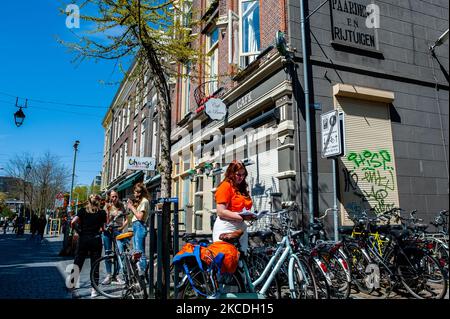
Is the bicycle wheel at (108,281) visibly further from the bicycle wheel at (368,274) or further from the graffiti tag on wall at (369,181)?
the graffiti tag on wall at (369,181)

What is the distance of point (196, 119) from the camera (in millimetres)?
12680

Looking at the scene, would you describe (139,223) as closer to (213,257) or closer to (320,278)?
(213,257)

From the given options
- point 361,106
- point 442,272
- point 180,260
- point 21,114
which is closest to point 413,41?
point 361,106

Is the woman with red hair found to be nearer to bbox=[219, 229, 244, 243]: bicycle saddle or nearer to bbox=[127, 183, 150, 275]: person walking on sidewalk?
bbox=[219, 229, 244, 243]: bicycle saddle

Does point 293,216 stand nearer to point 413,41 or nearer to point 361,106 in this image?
point 361,106

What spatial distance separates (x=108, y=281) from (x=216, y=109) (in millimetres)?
5856

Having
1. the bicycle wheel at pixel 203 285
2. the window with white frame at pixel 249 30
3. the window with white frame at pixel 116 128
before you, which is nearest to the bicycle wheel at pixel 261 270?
the bicycle wheel at pixel 203 285

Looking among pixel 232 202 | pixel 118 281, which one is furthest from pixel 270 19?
pixel 118 281

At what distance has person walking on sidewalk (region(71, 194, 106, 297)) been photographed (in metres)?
5.61

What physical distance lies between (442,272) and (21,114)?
1401 centimetres

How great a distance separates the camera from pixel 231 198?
3734 millimetres

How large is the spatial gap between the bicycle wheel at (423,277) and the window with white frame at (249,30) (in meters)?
7.26

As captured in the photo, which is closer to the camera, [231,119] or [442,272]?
[442,272]

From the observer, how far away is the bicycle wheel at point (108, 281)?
5273mm
